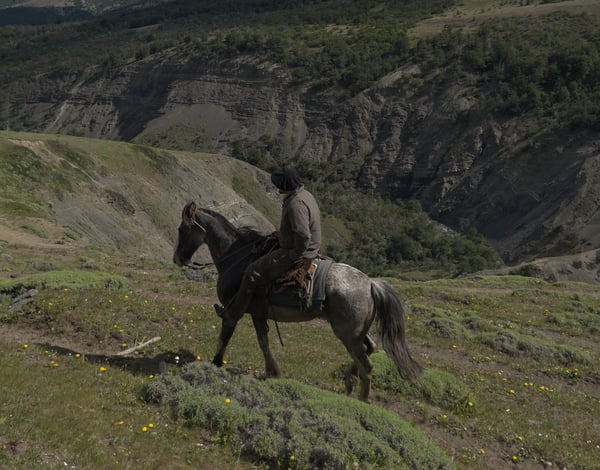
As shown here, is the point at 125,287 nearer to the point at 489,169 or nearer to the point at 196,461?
the point at 196,461

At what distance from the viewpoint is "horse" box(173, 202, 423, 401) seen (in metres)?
10.1

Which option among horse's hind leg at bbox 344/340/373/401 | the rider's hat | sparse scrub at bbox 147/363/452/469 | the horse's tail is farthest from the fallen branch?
the horse's tail

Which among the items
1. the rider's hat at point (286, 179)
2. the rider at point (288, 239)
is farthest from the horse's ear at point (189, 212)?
the rider's hat at point (286, 179)

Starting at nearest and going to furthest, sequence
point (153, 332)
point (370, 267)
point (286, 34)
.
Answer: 1. point (153, 332)
2. point (370, 267)
3. point (286, 34)

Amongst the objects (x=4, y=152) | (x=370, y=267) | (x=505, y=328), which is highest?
(x=4, y=152)

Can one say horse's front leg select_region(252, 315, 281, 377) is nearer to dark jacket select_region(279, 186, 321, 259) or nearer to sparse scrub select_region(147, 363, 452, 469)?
sparse scrub select_region(147, 363, 452, 469)

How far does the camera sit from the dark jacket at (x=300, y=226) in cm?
959

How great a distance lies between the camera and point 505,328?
21.3 m

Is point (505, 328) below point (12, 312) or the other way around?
below

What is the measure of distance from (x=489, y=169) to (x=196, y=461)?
8639 cm

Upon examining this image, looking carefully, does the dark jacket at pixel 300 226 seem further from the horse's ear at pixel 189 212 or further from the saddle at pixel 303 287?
the horse's ear at pixel 189 212

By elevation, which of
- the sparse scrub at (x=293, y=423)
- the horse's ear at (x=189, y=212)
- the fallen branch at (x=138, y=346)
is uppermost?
the horse's ear at (x=189, y=212)

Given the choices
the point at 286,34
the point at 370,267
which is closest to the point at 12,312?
the point at 370,267

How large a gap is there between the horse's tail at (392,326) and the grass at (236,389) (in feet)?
3.02
